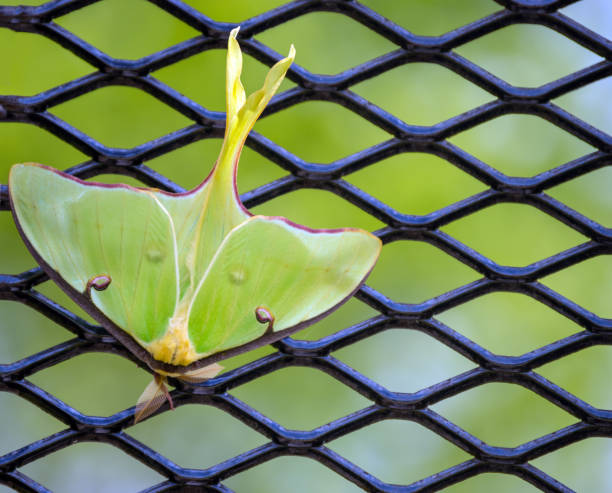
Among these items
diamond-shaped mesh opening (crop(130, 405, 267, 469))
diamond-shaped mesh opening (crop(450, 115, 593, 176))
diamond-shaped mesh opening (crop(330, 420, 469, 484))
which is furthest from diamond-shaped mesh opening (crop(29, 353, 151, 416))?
diamond-shaped mesh opening (crop(450, 115, 593, 176))

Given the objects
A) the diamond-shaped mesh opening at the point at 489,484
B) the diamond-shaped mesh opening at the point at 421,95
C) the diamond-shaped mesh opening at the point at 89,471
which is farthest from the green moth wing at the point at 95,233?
the diamond-shaped mesh opening at the point at 489,484

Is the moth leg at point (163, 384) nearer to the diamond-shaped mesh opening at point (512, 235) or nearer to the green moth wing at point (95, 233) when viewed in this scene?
the green moth wing at point (95, 233)

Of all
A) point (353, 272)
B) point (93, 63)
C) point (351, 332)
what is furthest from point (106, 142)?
point (353, 272)

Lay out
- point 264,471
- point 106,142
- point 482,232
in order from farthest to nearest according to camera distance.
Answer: point 264,471 → point 482,232 → point 106,142

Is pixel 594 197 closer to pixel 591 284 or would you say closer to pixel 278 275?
pixel 591 284

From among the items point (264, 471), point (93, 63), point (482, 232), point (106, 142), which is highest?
point (482, 232)

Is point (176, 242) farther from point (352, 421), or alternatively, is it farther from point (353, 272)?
point (352, 421)
